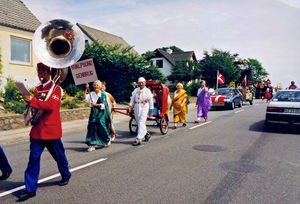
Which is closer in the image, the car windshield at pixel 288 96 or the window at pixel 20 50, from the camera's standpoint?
the car windshield at pixel 288 96

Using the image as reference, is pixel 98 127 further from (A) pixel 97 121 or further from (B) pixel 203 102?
(B) pixel 203 102

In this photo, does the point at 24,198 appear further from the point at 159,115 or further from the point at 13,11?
the point at 13,11

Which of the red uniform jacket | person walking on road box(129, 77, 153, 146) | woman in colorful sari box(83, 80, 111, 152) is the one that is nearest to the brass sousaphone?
the red uniform jacket

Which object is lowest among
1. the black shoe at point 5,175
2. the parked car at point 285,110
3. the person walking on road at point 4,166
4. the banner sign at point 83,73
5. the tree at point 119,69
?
the black shoe at point 5,175

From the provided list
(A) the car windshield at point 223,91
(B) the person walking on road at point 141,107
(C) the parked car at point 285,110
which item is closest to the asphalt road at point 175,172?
(B) the person walking on road at point 141,107

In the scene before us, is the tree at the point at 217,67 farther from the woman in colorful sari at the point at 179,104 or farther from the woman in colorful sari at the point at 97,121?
the woman in colorful sari at the point at 97,121

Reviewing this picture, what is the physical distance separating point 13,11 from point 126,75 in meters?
9.39

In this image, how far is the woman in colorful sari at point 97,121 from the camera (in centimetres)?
711

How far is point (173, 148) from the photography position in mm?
7270

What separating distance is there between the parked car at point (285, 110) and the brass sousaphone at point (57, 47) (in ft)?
25.6

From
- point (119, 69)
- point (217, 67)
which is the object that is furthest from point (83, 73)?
point (217, 67)

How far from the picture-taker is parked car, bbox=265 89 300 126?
30.3 ft

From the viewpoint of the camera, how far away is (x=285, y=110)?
945 centimetres

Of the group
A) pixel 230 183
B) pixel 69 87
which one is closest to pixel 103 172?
pixel 230 183
